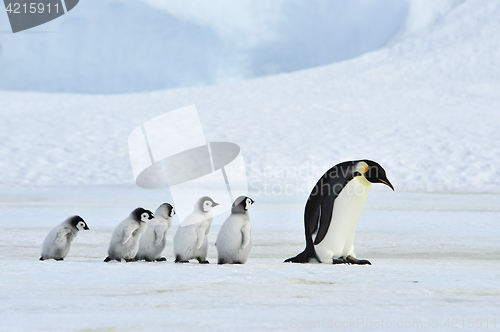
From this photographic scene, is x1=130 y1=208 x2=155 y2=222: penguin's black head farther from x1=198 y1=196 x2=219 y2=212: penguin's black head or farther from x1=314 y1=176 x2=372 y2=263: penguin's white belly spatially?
x1=314 y1=176 x2=372 y2=263: penguin's white belly

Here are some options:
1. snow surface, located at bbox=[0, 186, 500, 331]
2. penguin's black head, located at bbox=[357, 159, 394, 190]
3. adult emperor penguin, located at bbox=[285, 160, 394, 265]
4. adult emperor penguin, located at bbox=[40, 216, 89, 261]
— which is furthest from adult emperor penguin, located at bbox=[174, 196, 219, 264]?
penguin's black head, located at bbox=[357, 159, 394, 190]

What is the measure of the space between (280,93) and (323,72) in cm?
367

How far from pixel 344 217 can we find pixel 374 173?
311 millimetres

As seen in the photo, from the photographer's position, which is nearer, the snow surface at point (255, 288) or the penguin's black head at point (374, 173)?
the snow surface at point (255, 288)

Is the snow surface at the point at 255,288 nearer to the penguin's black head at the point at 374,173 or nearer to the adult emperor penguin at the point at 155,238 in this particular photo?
the adult emperor penguin at the point at 155,238

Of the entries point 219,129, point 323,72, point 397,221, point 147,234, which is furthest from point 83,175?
point 323,72

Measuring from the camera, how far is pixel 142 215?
2.96m

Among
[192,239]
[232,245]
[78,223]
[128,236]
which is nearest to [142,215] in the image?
[128,236]

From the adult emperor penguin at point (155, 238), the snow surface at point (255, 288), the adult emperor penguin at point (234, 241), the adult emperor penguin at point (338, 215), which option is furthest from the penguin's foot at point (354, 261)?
the adult emperor penguin at point (155, 238)

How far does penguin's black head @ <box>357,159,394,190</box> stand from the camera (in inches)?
111

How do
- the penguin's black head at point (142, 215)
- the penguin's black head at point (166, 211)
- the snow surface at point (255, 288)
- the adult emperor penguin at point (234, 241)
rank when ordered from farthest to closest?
the penguin's black head at point (166, 211) → the penguin's black head at point (142, 215) → the adult emperor penguin at point (234, 241) → the snow surface at point (255, 288)

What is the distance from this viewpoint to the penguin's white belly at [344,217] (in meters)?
2.92

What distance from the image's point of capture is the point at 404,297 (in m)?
1.91

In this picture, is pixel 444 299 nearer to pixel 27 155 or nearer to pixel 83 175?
pixel 83 175
